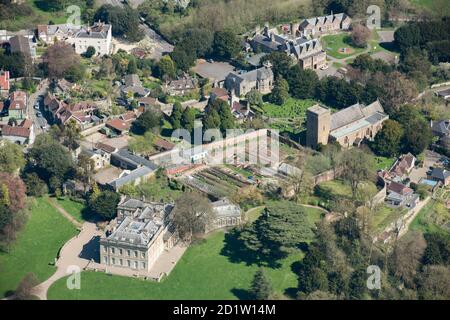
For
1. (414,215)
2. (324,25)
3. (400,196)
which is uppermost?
(324,25)

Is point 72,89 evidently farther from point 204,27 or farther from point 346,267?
point 346,267

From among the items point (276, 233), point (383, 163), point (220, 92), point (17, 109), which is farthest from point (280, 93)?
point (276, 233)

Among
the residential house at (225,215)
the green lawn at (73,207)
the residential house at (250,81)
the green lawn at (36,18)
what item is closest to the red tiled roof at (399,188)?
the residential house at (225,215)

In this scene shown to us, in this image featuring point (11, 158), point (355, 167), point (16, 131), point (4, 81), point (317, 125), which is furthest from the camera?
point (4, 81)

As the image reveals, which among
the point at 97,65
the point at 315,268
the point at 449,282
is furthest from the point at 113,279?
the point at 97,65

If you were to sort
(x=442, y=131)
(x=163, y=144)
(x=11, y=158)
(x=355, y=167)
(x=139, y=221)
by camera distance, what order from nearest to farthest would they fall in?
(x=139, y=221)
(x=11, y=158)
(x=355, y=167)
(x=163, y=144)
(x=442, y=131)

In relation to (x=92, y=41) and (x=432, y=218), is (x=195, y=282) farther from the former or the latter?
(x=92, y=41)

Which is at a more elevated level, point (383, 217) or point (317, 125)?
point (317, 125)
